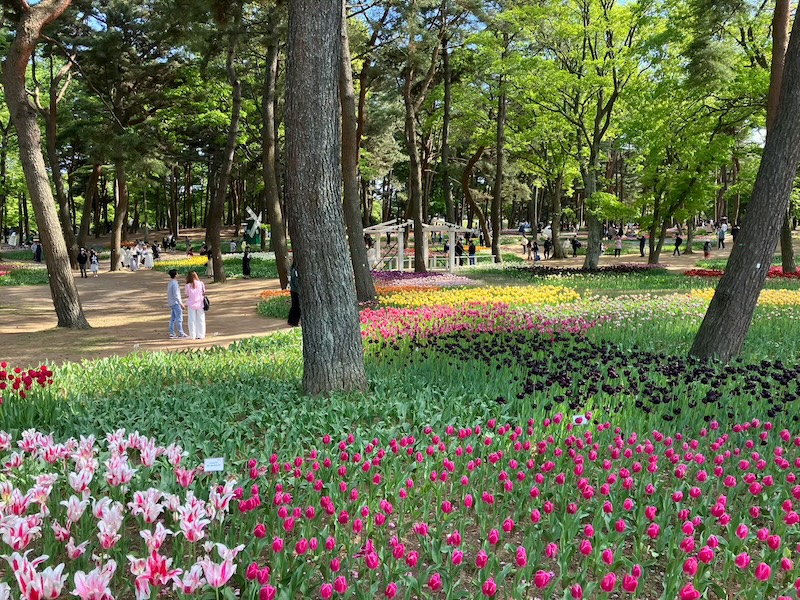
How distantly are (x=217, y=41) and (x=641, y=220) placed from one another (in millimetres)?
17326

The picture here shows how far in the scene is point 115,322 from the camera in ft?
50.3

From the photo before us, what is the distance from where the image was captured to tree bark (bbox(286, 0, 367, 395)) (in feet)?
18.5

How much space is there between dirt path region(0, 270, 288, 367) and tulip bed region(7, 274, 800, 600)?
420cm

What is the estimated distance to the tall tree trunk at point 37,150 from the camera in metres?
12.1

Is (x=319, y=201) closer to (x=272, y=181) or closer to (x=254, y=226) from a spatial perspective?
(x=272, y=181)

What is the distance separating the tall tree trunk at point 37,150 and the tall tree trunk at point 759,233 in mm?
11677

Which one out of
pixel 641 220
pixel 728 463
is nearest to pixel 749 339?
pixel 728 463

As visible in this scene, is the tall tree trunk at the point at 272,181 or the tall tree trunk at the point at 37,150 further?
the tall tree trunk at the point at 272,181

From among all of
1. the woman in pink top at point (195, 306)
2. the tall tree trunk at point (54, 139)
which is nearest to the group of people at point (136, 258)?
the tall tree trunk at point (54, 139)

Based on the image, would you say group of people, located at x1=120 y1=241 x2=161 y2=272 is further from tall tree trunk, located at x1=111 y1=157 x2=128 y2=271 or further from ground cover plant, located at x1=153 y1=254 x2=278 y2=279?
tall tree trunk, located at x1=111 y1=157 x2=128 y2=271

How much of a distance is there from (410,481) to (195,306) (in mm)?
9738

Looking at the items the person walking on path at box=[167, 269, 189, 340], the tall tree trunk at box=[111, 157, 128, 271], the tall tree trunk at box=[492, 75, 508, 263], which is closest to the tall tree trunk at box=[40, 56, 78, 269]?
the tall tree trunk at box=[111, 157, 128, 271]

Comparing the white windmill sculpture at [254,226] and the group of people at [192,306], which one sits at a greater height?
the white windmill sculpture at [254,226]

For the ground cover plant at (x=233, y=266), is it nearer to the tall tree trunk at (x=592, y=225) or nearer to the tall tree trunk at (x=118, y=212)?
the tall tree trunk at (x=118, y=212)
